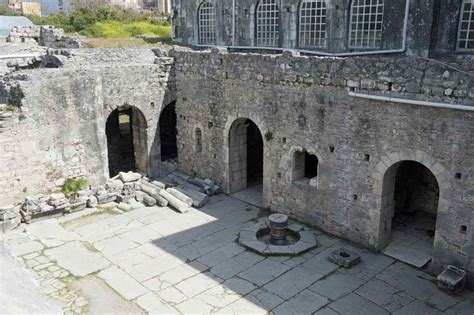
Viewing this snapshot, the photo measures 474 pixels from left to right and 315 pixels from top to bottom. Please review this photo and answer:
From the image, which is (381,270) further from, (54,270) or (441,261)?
(54,270)

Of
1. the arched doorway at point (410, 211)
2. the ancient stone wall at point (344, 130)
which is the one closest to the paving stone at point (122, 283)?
the ancient stone wall at point (344, 130)

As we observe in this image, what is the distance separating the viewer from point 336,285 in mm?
9883

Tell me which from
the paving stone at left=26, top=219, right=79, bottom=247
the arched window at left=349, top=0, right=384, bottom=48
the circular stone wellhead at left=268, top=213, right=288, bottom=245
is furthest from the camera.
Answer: the arched window at left=349, top=0, right=384, bottom=48

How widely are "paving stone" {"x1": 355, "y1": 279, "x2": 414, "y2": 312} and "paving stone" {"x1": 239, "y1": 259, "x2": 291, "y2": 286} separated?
1.80 meters

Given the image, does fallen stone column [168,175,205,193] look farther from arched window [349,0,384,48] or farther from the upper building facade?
arched window [349,0,384,48]

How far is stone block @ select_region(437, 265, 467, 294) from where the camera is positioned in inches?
372

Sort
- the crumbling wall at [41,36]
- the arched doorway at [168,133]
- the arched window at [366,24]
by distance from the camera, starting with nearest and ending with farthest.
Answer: the arched window at [366,24] → the arched doorway at [168,133] → the crumbling wall at [41,36]

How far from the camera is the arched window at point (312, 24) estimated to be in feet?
57.2

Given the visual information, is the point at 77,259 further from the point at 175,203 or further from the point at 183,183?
the point at 183,183

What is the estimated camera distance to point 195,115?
1608 centimetres

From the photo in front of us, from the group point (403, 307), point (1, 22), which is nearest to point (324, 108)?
point (403, 307)

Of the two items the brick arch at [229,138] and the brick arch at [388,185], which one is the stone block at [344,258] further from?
the brick arch at [229,138]

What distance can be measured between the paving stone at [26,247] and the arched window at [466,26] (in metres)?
13.7

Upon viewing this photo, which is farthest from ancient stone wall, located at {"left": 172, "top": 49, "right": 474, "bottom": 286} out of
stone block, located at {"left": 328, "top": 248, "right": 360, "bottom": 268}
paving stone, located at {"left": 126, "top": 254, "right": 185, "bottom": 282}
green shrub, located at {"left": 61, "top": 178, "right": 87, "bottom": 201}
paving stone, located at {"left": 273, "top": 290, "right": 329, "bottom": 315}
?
green shrub, located at {"left": 61, "top": 178, "right": 87, "bottom": 201}
